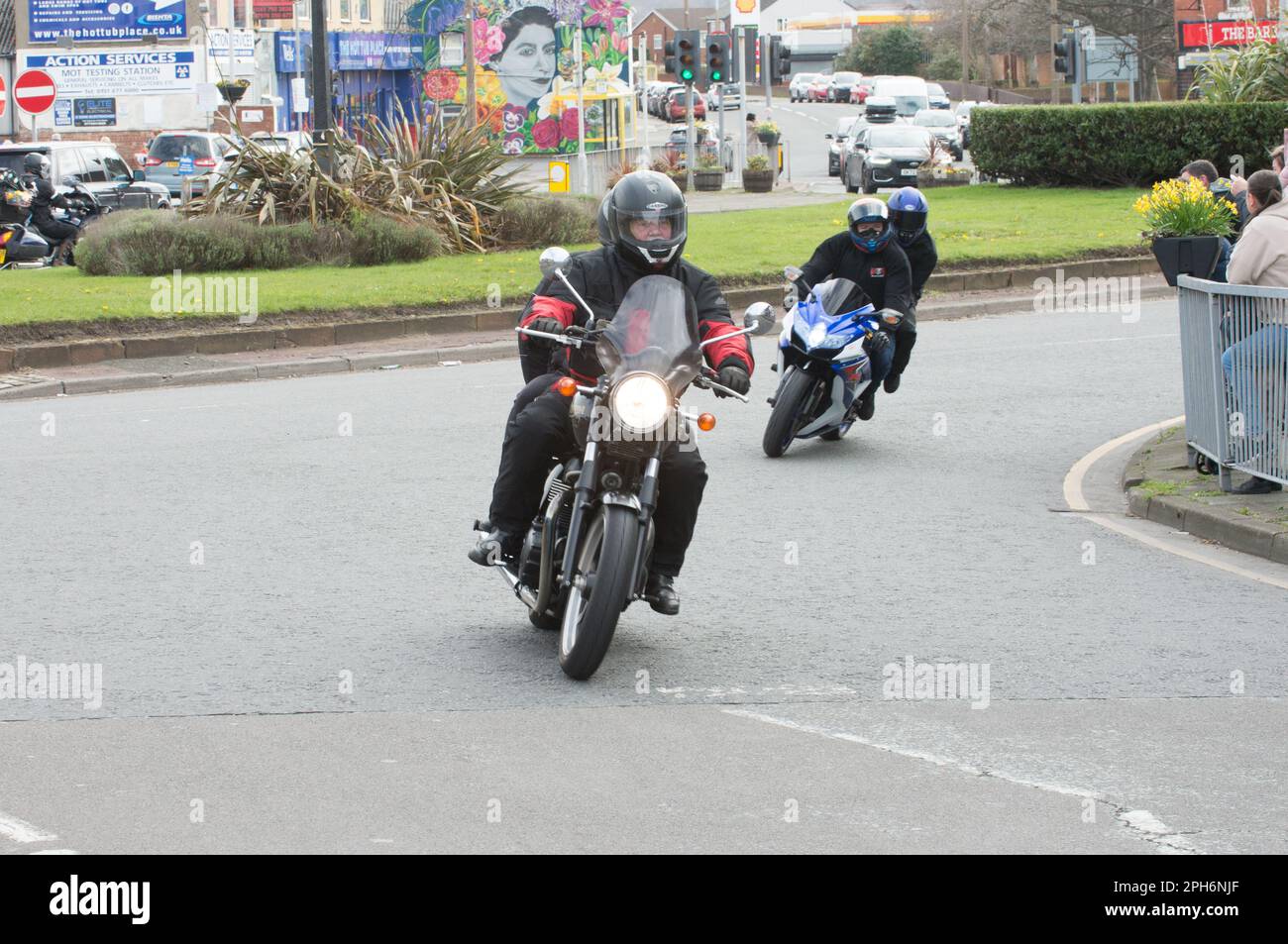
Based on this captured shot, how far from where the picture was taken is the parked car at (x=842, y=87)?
99.2m

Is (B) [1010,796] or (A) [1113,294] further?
(A) [1113,294]

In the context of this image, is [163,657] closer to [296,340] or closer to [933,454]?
[933,454]

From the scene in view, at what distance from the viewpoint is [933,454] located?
12.1m

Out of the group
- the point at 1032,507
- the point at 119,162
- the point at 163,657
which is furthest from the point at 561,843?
the point at 119,162

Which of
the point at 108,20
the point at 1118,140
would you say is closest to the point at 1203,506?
the point at 1118,140

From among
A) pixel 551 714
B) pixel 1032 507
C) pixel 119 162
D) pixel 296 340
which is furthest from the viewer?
pixel 119 162

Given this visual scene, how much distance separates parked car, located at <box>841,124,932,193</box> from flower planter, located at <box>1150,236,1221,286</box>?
90.1ft

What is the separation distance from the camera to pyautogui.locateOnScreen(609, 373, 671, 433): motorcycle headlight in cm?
619

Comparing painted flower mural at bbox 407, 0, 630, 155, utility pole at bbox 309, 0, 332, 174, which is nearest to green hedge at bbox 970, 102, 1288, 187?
utility pole at bbox 309, 0, 332, 174

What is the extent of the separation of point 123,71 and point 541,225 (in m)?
35.3

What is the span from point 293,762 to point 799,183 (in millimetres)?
40471

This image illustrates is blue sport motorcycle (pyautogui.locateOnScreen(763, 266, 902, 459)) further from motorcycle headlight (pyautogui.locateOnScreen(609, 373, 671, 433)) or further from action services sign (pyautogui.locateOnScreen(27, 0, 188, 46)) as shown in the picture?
action services sign (pyautogui.locateOnScreen(27, 0, 188, 46))

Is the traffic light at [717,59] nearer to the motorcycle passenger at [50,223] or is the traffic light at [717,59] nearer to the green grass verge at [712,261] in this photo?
the green grass verge at [712,261]

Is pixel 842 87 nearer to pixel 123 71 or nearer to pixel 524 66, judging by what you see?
pixel 524 66
